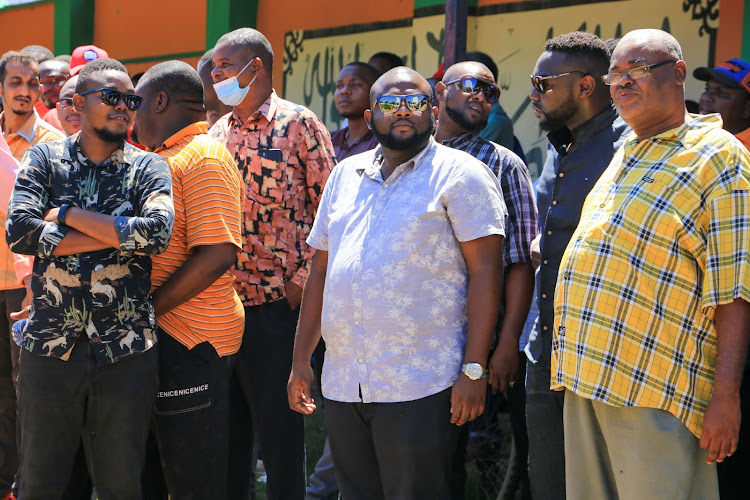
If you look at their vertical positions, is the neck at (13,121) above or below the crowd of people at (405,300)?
above

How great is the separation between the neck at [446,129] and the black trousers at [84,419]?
73.7 inches

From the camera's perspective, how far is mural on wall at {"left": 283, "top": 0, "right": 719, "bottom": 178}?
6.52 meters

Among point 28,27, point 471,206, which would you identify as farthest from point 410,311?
point 28,27

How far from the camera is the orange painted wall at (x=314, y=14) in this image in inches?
343

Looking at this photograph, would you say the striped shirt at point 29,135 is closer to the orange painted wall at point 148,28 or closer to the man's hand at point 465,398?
the man's hand at point 465,398

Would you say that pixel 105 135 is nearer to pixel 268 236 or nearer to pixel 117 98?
pixel 117 98

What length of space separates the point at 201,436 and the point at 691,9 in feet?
14.7

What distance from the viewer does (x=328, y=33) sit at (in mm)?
9227

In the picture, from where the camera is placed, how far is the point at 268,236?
4.69 m

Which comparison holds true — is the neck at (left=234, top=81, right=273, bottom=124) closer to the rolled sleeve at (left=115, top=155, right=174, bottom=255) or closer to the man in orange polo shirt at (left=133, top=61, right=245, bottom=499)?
the man in orange polo shirt at (left=133, top=61, right=245, bottom=499)

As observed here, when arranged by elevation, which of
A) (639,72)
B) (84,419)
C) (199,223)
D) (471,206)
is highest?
(639,72)

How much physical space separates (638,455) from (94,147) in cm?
236

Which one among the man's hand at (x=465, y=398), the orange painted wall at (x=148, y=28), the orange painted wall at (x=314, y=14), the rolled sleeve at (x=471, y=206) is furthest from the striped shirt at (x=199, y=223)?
the orange painted wall at (x=148, y=28)

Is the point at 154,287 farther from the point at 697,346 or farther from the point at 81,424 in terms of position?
the point at 697,346
